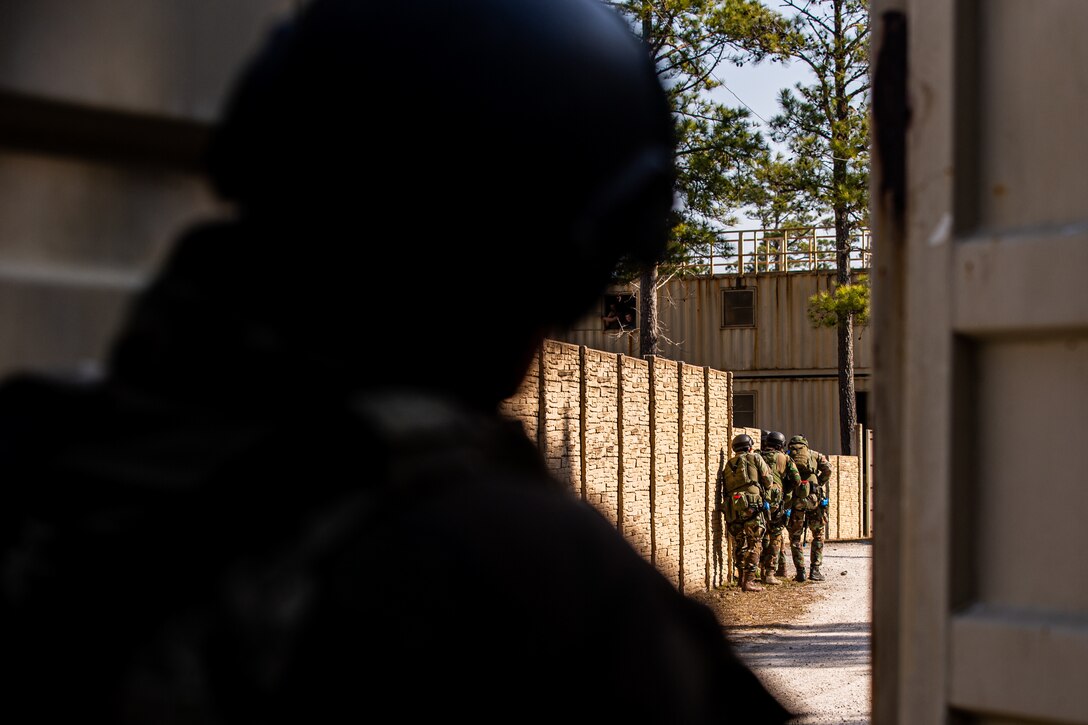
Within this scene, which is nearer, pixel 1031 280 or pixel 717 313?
pixel 1031 280

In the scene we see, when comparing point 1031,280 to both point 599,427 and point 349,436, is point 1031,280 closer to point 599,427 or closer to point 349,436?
point 349,436

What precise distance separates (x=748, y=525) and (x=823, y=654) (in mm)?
3580

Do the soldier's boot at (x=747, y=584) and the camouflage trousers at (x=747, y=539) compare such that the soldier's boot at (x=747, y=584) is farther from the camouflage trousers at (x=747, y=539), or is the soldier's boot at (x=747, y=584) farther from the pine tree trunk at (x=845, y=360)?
the pine tree trunk at (x=845, y=360)

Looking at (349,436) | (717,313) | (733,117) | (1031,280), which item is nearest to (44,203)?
(349,436)

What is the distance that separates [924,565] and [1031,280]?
0.43m

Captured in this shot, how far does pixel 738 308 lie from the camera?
2675cm

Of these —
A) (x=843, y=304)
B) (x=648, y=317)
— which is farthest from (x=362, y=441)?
(x=843, y=304)

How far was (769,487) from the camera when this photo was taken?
1244 centimetres

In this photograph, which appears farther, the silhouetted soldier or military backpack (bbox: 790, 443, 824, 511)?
military backpack (bbox: 790, 443, 824, 511)

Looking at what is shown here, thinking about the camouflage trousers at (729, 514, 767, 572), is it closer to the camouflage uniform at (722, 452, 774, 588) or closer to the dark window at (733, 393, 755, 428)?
the camouflage uniform at (722, 452, 774, 588)

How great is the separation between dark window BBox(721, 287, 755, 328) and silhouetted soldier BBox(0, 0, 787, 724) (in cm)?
2624

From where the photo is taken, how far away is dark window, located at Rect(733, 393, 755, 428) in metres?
26.8

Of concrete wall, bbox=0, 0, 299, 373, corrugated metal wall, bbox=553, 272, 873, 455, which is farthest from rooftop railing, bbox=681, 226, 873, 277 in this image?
concrete wall, bbox=0, 0, 299, 373

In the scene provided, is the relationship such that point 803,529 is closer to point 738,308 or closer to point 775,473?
point 775,473
